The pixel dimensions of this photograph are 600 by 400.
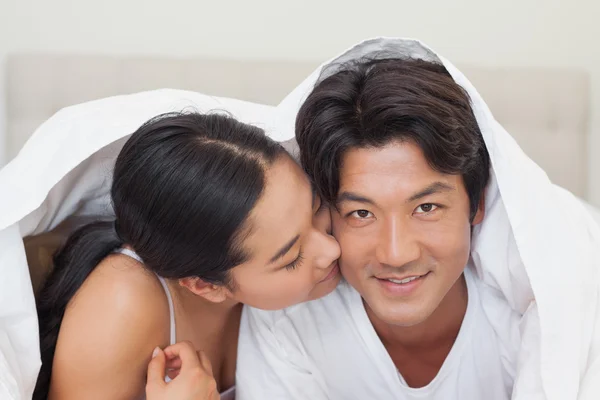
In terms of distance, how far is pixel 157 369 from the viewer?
4.13 ft

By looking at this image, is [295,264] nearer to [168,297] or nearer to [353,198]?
[353,198]

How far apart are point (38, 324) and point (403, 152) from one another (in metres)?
0.70

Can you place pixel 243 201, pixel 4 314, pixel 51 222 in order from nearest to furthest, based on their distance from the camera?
pixel 243 201 → pixel 4 314 → pixel 51 222

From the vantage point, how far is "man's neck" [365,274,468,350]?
1.40m

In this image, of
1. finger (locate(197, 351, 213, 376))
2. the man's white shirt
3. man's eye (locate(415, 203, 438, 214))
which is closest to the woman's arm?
finger (locate(197, 351, 213, 376))

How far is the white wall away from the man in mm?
816

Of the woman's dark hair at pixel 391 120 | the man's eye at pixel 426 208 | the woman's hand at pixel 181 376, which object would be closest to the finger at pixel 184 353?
the woman's hand at pixel 181 376

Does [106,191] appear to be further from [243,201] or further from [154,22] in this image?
[154,22]

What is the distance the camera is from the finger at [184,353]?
1294mm

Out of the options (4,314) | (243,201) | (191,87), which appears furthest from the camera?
(191,87)

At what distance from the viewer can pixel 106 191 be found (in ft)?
4.80

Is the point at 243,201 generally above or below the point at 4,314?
above

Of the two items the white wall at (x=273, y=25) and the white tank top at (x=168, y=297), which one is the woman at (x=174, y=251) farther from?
the white wall at (x=273, y=25)

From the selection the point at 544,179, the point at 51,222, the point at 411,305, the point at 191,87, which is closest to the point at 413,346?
the point at 411,305
